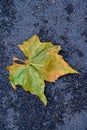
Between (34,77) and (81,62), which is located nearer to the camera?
(34,77)

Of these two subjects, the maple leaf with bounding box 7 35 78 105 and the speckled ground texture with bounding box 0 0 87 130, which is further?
the speckled ground texture with bounding box 0 0 87 130

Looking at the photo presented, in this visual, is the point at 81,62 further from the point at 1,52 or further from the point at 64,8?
the point at 1,52

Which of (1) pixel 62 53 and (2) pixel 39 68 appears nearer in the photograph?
(2) pixel 39 68

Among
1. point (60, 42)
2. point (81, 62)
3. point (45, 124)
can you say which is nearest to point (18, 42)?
point (60, 42)

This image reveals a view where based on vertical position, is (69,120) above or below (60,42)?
below
